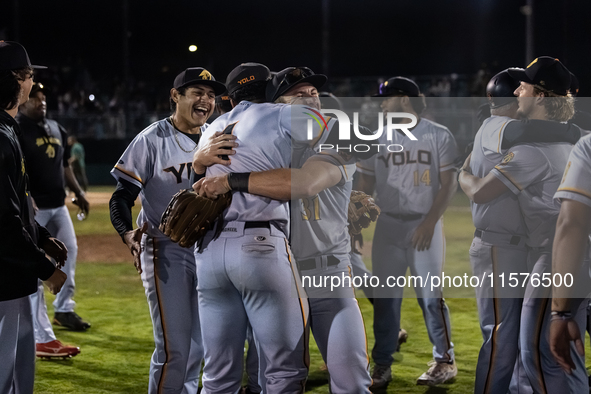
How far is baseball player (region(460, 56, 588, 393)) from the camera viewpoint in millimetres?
3143

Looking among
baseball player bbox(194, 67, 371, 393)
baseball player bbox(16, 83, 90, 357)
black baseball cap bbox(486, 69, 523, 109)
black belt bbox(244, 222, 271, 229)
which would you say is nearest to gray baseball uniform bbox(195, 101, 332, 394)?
black belt bbox(244, 222, 271, 229)

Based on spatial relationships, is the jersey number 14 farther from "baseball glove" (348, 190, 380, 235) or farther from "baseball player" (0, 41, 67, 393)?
"baseball player" (0, 41, 67, 393)

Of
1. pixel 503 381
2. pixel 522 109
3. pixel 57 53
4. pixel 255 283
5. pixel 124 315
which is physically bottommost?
pixel 124 315

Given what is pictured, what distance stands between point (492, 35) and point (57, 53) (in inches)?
890

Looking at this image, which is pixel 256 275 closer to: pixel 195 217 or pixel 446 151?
pixel 195 217

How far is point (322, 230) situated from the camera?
10.9ft

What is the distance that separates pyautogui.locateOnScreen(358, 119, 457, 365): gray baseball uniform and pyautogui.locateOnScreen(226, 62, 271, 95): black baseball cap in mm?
1861

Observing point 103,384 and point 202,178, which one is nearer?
point 202,178

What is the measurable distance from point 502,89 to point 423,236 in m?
1.31

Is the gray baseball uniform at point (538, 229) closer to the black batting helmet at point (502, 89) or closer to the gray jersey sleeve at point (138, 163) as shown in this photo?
the black batting helmet at point (502, 89)

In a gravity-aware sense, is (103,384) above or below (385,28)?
below

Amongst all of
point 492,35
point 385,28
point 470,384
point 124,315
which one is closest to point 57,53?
point 385,28

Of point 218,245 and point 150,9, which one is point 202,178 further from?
point 150,9

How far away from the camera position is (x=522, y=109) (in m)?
3.51
